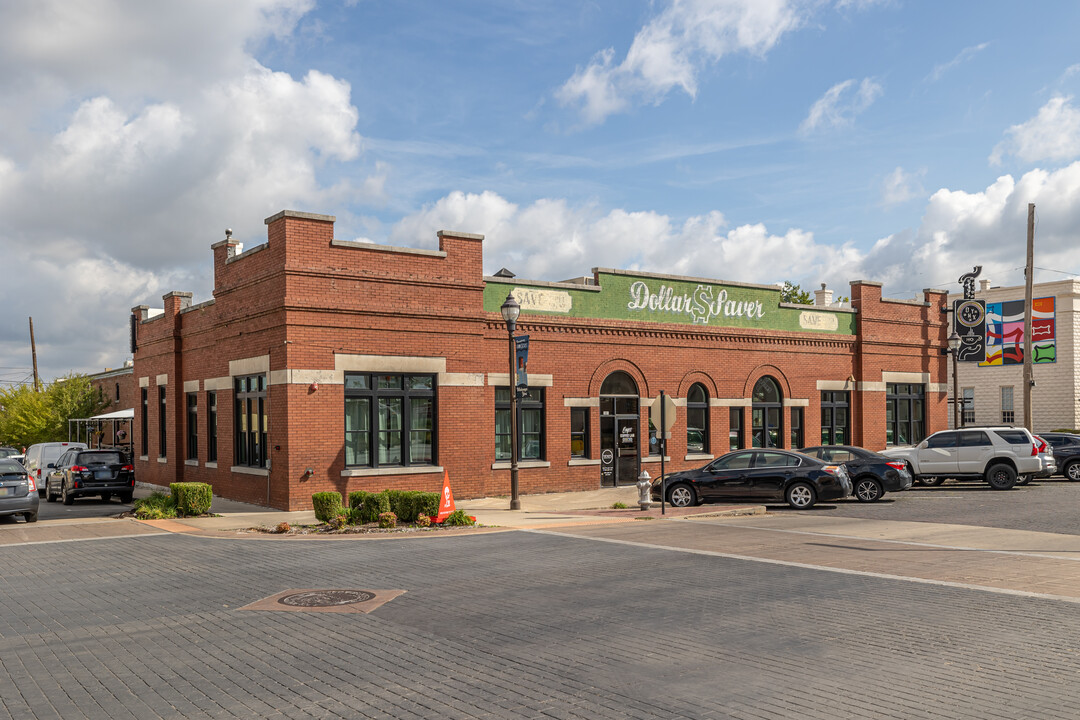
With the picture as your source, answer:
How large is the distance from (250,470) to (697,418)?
1414cm

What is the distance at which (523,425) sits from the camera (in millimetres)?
24812

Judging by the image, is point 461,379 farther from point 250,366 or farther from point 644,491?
point 644,491

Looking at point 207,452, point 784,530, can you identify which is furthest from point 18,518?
point 784,530

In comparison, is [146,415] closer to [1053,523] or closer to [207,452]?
[207,452]

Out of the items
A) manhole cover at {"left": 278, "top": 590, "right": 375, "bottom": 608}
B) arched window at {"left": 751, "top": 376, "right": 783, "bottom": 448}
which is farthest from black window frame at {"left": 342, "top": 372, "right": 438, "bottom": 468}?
arched window at {"left": 751, "top": 376, "right": 783, "bottom": 448}

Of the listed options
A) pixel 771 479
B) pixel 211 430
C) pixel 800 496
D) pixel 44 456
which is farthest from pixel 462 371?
pixel 44 456

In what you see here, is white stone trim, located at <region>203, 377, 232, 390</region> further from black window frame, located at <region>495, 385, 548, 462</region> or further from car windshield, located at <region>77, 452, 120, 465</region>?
black window frame, located at <region>495, 385, 548, 462</region>

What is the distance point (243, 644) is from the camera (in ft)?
27.1

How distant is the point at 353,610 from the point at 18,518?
15066 millimetres

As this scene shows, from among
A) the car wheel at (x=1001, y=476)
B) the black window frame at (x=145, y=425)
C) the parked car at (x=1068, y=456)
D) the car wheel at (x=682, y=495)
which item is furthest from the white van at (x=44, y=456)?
the parked car at (x=1068, y=456)

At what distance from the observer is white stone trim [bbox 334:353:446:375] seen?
69.9 feet

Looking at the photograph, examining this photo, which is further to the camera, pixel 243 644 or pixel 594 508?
pixel 594 508

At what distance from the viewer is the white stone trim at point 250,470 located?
71.0 feet

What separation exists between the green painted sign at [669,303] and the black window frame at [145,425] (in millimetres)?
14702
